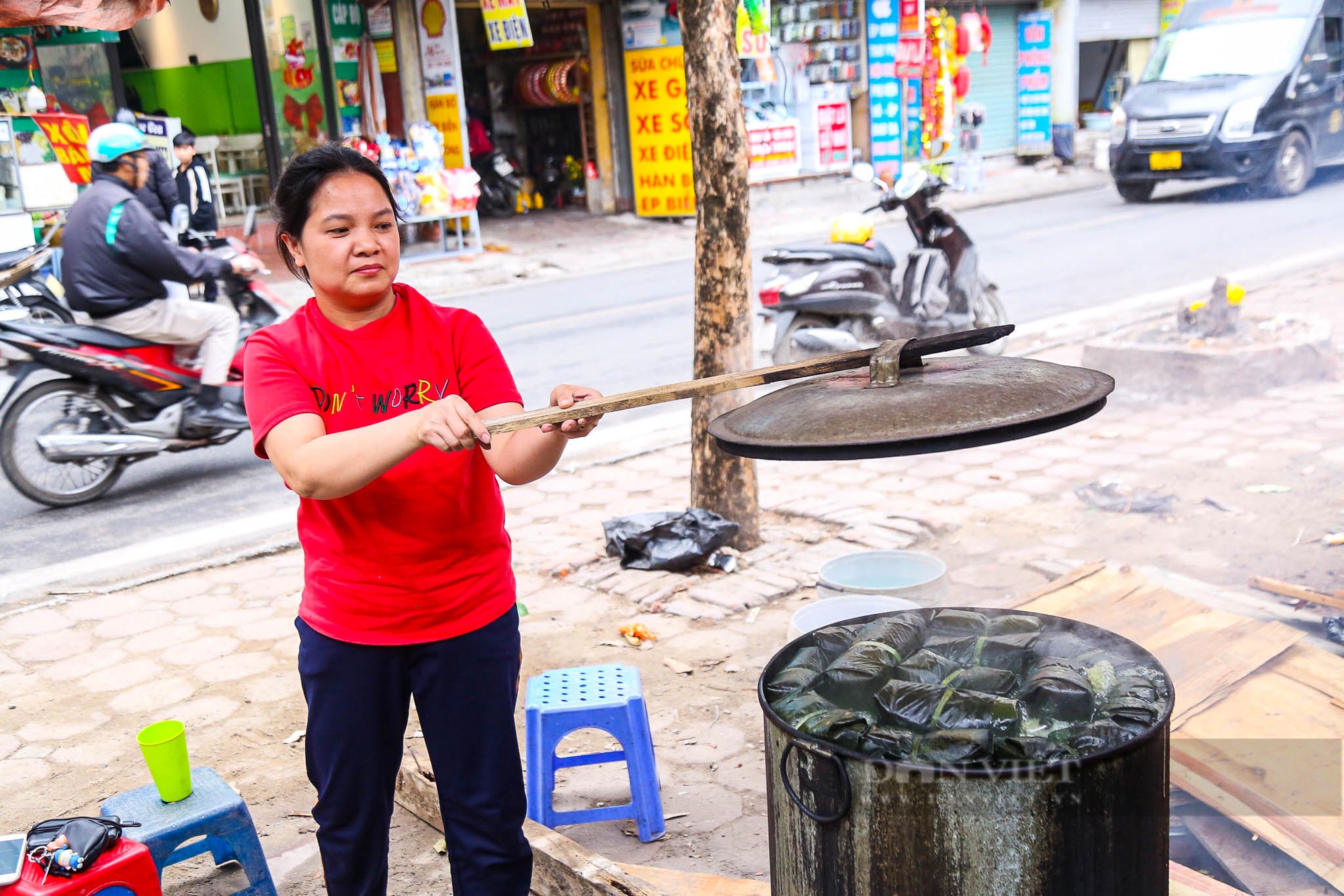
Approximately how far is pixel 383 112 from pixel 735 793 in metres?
13.1

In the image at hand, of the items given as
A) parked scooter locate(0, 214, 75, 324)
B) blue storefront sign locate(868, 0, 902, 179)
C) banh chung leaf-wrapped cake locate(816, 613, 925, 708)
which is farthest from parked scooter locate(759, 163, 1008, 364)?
blue storefront sign locate(868, 0, 902, 179)

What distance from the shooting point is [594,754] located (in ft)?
10.5

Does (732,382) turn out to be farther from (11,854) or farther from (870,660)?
(11,854)

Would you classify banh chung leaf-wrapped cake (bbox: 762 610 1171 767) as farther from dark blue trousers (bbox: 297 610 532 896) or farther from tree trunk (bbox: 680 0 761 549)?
tree trunk (bbox: 680 0 761 549)

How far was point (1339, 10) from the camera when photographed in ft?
51.4

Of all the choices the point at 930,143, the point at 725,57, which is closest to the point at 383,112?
the point at 930,143

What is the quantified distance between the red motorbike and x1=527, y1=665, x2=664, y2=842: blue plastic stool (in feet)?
11.3

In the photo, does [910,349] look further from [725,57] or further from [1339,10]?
[1339,10]

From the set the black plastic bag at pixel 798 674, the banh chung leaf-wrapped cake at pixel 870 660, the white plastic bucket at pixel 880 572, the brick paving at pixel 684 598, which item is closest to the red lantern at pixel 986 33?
the brick paving at pixel 684 598

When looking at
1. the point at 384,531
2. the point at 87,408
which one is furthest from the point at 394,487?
the point at 87,408

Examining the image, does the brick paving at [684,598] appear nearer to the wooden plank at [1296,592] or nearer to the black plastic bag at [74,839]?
the wooden plank at [1296,592]

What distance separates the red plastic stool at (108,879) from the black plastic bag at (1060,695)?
1806 millimetres

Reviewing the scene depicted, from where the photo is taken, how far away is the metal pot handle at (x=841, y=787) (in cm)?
202

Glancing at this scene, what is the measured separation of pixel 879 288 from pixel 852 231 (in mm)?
435
